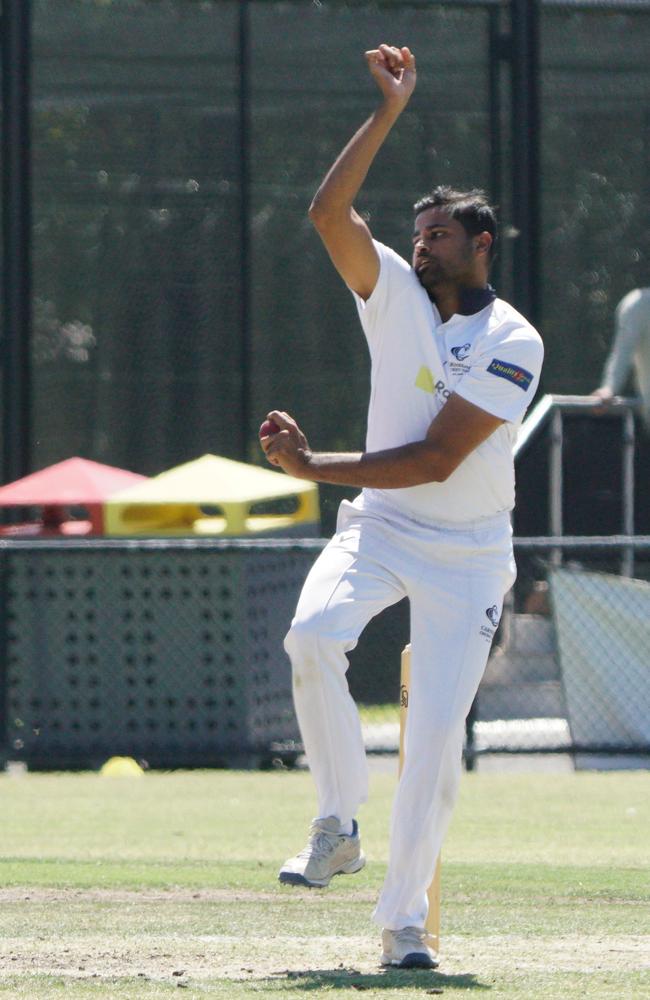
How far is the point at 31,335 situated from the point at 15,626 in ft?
7.24

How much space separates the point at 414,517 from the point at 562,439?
23.4 feet

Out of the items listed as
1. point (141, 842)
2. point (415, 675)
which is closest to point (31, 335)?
point (141, 842)

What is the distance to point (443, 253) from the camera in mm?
5332

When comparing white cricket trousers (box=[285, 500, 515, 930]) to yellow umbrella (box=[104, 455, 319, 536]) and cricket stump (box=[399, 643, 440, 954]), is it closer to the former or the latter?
cricket stump (box=[399, 643, 440, 954])

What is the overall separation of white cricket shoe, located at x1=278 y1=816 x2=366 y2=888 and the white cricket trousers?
0.05 metres

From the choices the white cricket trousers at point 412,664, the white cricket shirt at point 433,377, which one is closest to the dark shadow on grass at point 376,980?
the white cricket trousers at point 412,664

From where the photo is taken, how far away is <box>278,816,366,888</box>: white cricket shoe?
5109 millimetres

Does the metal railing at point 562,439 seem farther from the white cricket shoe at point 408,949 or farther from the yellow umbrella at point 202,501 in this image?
the white cricket shoe at point 408,949

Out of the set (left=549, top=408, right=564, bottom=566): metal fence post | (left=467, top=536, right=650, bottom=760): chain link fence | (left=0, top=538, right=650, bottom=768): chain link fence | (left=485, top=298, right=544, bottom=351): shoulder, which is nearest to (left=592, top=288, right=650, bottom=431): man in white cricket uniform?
(left=549, top=408, right=564, bottom=566): metal fence post

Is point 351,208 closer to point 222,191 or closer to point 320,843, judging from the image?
point 320,843

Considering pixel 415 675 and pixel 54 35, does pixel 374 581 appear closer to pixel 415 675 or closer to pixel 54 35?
pixel 415 675

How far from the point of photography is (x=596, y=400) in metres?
11.7

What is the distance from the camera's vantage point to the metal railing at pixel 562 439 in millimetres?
11781

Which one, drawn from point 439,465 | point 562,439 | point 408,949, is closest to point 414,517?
point 439,465
